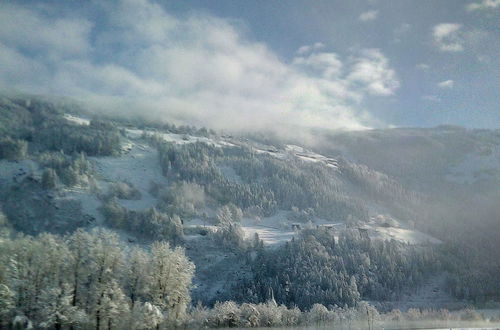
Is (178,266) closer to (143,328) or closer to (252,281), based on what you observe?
(143,328)

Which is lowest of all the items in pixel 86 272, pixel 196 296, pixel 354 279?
pixel 196 296

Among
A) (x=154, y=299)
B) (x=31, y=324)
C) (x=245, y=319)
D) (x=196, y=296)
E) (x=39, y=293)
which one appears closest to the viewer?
(x=31, y=324)

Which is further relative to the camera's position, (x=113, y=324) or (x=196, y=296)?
(x=196, y=296)

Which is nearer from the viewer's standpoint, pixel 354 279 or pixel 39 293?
pixel 39 293

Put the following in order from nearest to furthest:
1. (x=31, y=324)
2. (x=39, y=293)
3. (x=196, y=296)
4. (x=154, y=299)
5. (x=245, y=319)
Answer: (x=31, y=324) < (x=39, y=293) < (x=154, y=299) < (x=245, y=319) < (x=196, y=296)

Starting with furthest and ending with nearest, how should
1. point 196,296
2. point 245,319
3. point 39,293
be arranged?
point 196,296
point 245,319
point 39,293

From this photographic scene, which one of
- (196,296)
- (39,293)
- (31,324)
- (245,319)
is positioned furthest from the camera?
(196,296)

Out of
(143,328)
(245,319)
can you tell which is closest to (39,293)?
(143,328)

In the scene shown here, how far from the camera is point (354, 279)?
19738 cm

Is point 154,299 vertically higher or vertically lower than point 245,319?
higher

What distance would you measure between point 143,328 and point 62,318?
14.6m

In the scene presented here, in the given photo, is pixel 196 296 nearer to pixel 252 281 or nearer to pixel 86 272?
pixel 252 281

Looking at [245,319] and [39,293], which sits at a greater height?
[39,293]

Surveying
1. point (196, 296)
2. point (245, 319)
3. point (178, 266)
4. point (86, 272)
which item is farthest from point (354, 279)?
point (86, 272)
